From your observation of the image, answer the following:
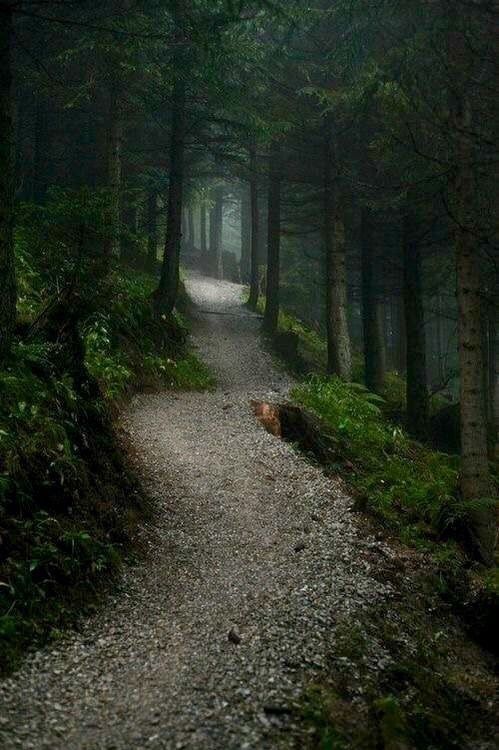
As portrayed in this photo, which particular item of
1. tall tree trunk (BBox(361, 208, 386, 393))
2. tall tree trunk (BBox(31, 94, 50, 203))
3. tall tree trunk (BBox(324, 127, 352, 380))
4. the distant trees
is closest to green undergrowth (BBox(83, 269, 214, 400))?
the distant trees

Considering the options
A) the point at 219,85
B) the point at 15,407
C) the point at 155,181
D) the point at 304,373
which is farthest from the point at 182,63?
the point at 15,407

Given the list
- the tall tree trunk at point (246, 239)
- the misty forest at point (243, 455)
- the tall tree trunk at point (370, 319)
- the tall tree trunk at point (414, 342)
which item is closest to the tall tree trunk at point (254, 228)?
the misty forest at point (243, 455)

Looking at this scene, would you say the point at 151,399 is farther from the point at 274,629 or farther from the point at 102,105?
the point at 102,105

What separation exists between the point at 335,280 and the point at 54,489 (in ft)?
42.6

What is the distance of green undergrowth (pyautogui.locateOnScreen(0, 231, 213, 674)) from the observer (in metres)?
Answer: 4.84

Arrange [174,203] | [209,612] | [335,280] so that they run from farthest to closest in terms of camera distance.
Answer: [335,280] < [174,203] < [209,612]

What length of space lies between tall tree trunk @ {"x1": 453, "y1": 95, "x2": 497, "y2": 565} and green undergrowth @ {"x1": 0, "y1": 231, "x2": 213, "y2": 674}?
17.3ft

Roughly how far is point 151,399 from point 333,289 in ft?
25.3

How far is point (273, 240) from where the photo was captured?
21828 millimetres

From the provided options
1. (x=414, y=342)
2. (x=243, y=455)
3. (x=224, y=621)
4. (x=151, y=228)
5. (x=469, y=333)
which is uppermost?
(x=151, y=228)

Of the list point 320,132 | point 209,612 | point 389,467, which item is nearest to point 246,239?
point 320,132

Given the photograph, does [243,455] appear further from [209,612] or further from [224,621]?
[224,621]

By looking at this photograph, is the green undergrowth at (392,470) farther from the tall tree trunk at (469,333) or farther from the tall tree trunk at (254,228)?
the tall tree trunk at (254,228)

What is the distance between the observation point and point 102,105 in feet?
64.8
